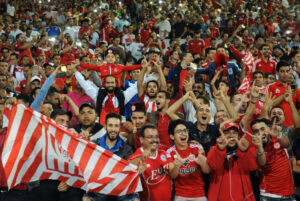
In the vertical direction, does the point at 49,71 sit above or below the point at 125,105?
above

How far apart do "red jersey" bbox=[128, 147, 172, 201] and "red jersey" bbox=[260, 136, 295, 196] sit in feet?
3.52

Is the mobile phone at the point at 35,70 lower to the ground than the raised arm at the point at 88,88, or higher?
higher

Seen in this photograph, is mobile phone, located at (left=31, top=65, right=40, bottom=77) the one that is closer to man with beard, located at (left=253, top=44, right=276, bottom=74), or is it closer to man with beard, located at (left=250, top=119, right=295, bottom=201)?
man with beard, located at (left=253, top=44, right=276, bottom=74)

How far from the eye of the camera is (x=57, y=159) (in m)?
4.88

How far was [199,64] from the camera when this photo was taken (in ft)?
34.0

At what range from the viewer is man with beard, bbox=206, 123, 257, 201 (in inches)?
185

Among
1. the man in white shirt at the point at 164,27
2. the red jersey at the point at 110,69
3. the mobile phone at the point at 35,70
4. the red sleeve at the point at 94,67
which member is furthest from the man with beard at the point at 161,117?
the man in white shirt at the point at 164,27

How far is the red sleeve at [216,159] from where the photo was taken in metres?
4.65

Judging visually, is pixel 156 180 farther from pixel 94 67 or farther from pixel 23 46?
pixel 23 46

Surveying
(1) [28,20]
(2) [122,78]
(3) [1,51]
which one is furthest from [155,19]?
(2) [122,78]

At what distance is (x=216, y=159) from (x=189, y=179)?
423 mm

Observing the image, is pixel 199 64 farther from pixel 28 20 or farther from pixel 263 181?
pixel 28 20

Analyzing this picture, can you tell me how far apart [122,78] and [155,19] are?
8604 millimetres

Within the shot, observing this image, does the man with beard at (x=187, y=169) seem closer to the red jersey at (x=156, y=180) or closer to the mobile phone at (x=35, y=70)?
the red jersey at (x=156, y=180)
